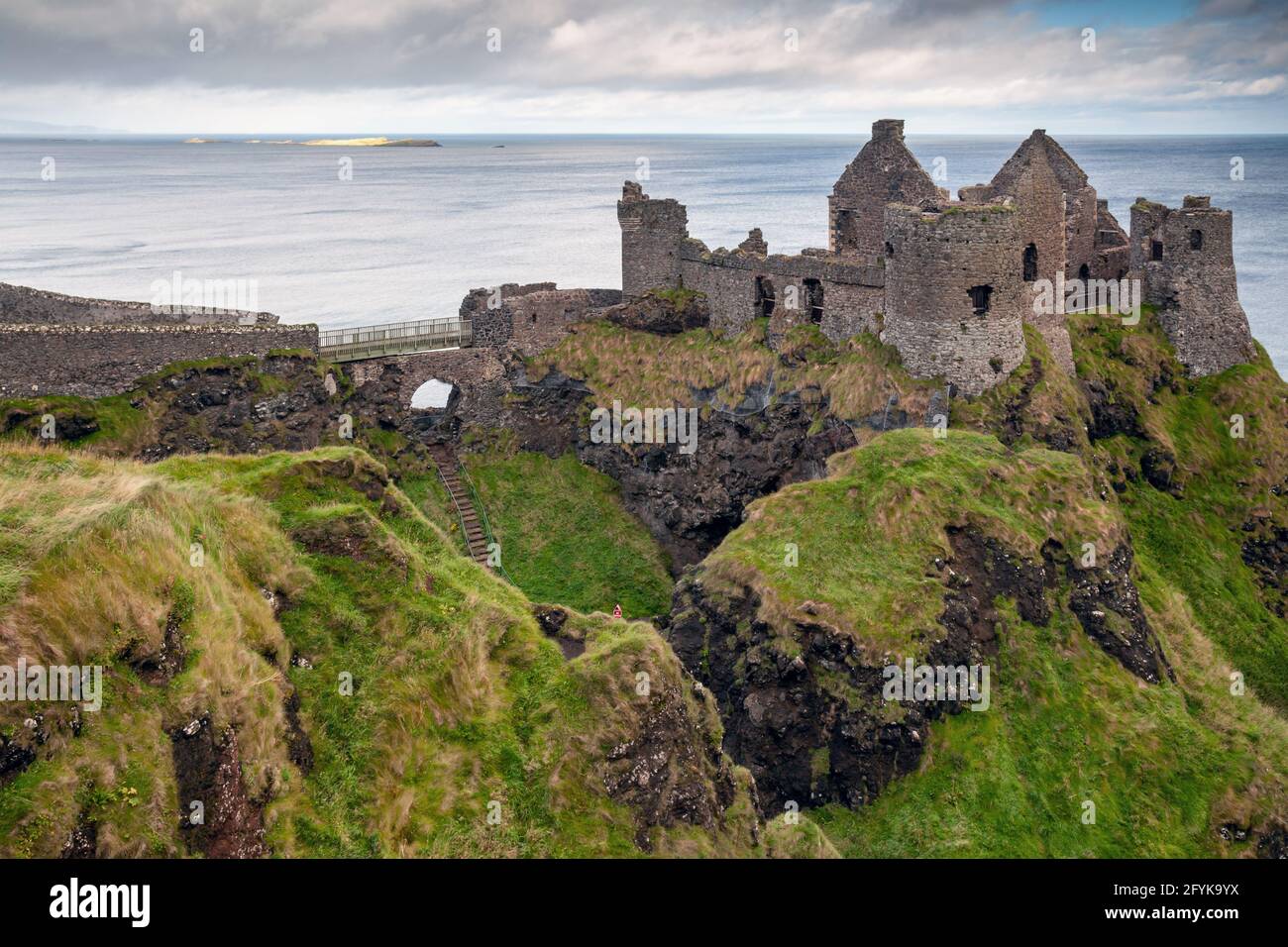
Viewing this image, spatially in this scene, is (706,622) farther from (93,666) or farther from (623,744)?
(93,666)

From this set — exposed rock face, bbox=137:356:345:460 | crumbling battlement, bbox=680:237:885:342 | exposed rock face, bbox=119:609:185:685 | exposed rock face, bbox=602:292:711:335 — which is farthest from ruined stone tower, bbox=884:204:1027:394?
exposed rock face, bbox=119:609:185:685

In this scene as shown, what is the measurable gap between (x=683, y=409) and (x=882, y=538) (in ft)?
51.1

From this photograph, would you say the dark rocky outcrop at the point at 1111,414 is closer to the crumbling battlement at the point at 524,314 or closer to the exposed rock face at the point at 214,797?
the crumbling battlement at the point at 524,314

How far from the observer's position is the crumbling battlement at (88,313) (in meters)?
47.2

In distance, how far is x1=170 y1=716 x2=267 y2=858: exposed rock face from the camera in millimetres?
15609

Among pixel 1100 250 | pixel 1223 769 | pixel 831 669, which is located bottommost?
pixel 1223 769

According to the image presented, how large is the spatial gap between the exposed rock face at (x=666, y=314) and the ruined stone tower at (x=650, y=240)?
678 mm

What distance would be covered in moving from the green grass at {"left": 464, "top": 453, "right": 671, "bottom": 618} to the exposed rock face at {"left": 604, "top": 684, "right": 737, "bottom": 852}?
70.4 ft

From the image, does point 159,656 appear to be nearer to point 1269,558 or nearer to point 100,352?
point 100,352

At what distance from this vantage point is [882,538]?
1297 inches

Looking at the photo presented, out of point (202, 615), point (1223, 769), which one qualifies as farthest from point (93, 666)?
point (1223, 769)

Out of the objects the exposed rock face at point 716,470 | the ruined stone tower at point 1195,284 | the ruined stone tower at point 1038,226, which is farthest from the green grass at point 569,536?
the ruined stone tower at point 1195,284

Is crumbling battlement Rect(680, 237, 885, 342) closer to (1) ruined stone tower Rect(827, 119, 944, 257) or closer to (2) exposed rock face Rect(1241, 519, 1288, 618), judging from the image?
(1) ruined stone tower Rect(827, 119, 944, 257)
